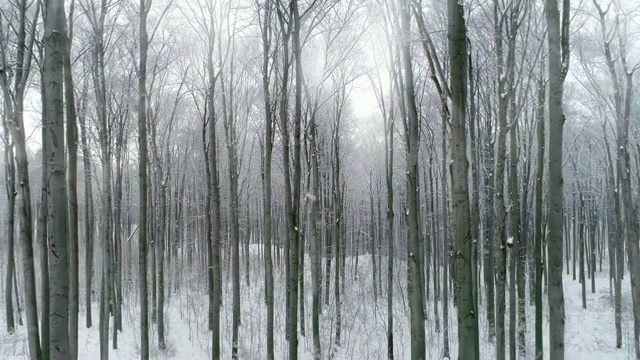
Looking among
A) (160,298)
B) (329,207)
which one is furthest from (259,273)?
(160,298)

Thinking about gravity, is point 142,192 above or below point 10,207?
above

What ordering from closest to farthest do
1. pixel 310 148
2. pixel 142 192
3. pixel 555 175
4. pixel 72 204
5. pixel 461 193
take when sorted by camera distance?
pixel 461 193, pixel 555 175, pixel 72 204, pixel 142 192, pixel 310 148

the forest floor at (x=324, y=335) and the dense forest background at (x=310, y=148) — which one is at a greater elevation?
the dense forest background at (x=310, y=148)

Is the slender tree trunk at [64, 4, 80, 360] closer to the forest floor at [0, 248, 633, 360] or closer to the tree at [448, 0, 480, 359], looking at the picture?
the forest floor at [0, 248, 633, 360]

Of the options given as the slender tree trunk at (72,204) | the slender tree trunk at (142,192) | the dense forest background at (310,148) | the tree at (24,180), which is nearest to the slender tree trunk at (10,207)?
the dense forest background at (310,148)

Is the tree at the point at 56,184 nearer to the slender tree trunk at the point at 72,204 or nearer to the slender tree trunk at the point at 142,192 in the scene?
the slender tree trunk at the point at 72,204

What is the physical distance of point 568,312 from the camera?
18453 mm

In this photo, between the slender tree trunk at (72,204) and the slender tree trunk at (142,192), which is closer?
the slender tree trunk at (72,204)

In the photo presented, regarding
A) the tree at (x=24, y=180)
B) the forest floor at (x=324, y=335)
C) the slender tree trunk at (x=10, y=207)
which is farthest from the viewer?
the forest floor at (x=324, y=335)

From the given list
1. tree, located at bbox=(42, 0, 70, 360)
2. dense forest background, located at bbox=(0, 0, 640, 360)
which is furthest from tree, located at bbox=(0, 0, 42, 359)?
tree, located at bbox=(42, 0, 70, 360)

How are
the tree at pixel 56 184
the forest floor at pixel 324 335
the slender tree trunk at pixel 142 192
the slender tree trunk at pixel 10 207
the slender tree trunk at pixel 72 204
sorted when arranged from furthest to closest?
the forest floor at pixel 324 335
the slender tree trunk at pixel 10 207
the slender tree trunk at pixel 142 192
the slender tree trunk at pixel 72 204
the tree at pixel 56 184

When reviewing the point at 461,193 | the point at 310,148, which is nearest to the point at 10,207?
the point at 310,148

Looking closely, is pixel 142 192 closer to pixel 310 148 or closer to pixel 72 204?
pixel 72 204

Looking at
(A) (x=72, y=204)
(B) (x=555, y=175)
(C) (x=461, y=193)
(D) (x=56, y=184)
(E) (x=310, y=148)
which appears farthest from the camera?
(E) (x=310, y=148)
